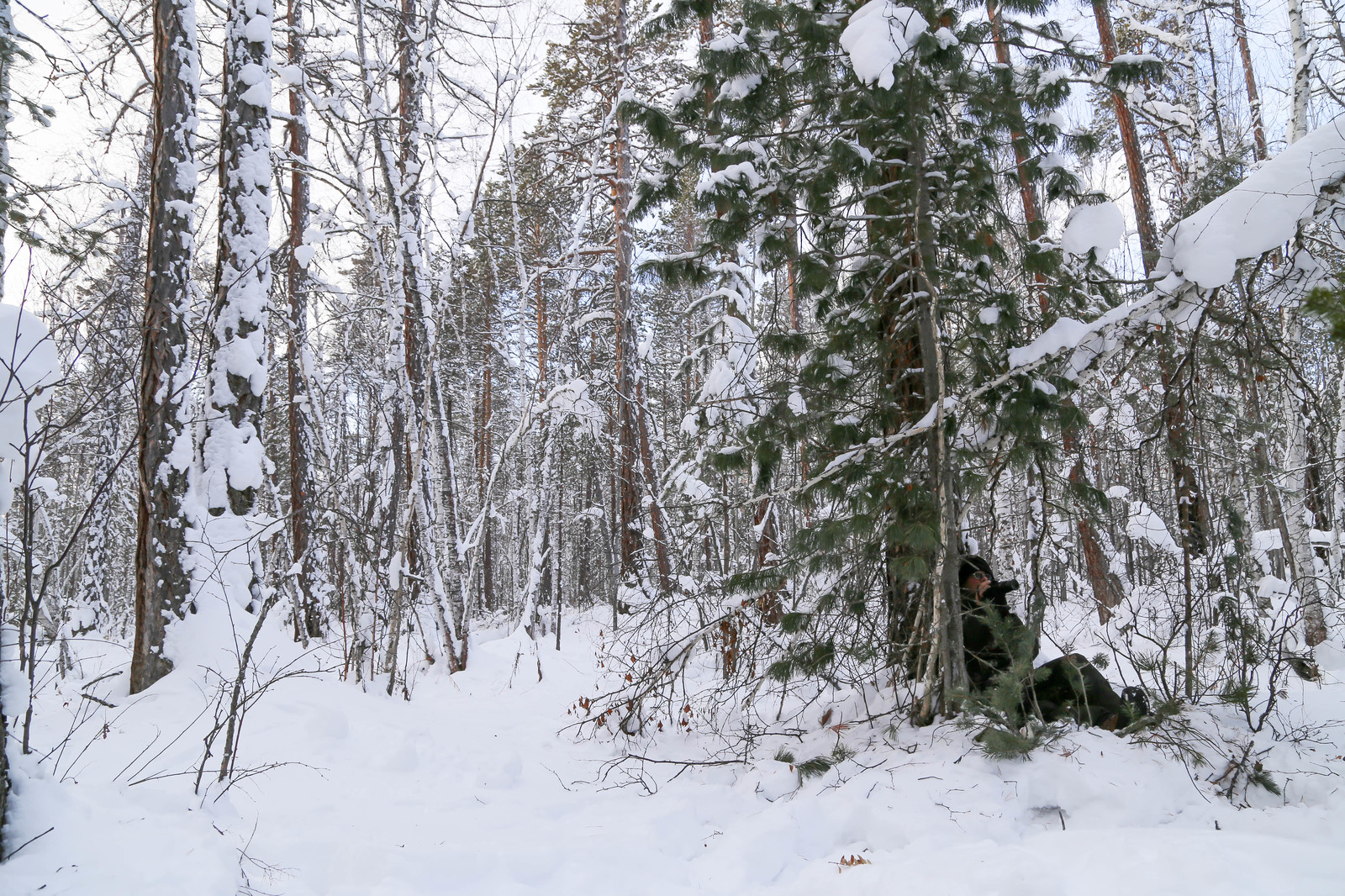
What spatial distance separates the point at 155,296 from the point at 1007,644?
590cm

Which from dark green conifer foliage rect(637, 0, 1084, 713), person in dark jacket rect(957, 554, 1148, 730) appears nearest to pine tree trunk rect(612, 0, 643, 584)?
dark green conifer foliage rect(637, 0, 1084, 713)

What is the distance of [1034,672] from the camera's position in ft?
12.3

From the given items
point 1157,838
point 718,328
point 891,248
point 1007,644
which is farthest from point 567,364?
point 1157,838

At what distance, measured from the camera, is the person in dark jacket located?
12.0ft

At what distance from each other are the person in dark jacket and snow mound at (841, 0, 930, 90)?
2.81m

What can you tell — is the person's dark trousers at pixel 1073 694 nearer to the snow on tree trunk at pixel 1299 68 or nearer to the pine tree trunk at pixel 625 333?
the snow on tree trunk at pixel 1299 68

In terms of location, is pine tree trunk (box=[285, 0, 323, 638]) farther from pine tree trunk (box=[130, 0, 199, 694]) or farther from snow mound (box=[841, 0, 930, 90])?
snow mound (box=[841, 0, 930, 90])

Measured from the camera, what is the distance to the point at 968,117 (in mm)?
4488

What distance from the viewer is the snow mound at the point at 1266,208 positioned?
2.97m

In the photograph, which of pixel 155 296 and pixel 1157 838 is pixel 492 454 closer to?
pixel 155 296

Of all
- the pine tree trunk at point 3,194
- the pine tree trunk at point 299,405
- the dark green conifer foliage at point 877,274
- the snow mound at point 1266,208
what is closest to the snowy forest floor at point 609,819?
the pine tree trunk at point 3,194

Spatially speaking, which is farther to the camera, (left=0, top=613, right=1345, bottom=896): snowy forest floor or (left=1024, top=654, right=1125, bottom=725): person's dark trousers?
(left=1024, top=654, right=1125, bottom=725): person's dark trousers

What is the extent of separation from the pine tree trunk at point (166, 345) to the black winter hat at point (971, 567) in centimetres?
511

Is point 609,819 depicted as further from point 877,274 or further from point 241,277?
point 241,277
